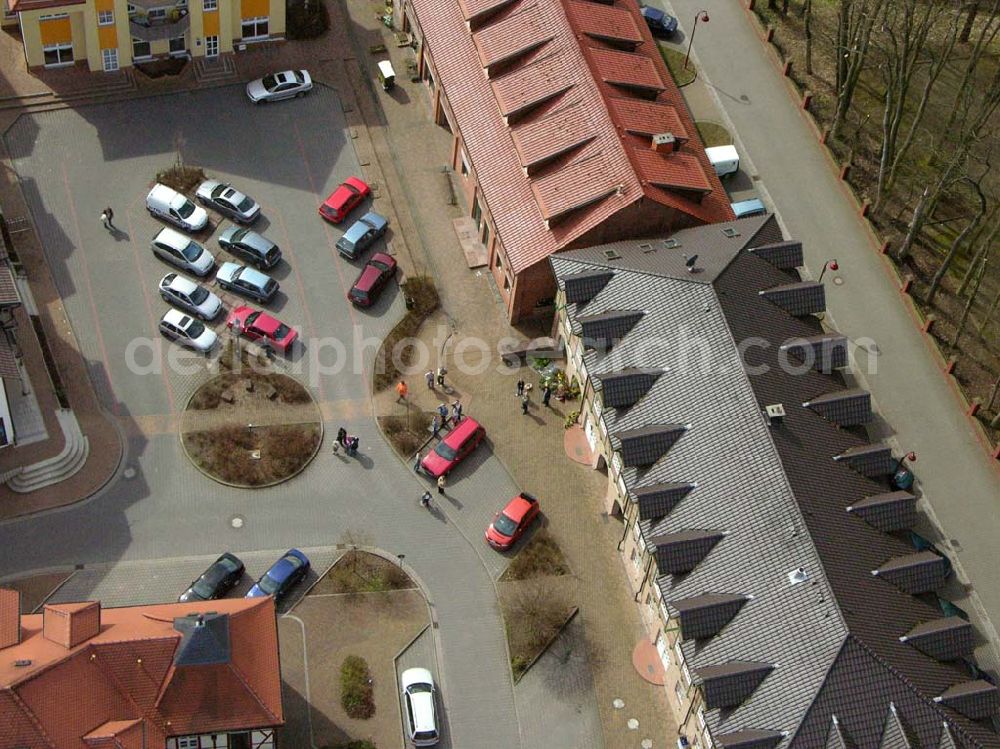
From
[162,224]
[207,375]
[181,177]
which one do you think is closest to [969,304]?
[207,375]

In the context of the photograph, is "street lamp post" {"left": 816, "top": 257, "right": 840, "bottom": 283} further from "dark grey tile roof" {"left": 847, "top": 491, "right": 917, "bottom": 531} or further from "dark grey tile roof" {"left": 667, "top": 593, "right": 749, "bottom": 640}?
"dark grey tile roof" {"left": 667, "top": 593, "right": 749, "bottom": 640}

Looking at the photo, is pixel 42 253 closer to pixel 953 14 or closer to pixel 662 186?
pixel 662 186

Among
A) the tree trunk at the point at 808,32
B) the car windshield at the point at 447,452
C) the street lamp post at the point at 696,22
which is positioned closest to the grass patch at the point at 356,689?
the car windshield at the point at 447,452

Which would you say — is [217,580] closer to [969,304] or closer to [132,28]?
[132,28]

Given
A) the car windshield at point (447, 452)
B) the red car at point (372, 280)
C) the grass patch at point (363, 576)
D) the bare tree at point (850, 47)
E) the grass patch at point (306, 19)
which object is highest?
the grass patch at point (306, 19)

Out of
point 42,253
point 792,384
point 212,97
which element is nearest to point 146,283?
point 42,253

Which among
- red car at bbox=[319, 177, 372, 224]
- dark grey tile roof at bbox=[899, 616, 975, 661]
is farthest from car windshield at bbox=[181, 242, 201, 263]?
dark grey tile roof at bbox=[899, 616, 975, 661]

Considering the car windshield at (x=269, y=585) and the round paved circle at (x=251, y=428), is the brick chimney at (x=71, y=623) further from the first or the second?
the round paved circle at (x=251, y=428)

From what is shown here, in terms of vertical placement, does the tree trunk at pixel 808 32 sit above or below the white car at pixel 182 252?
above
